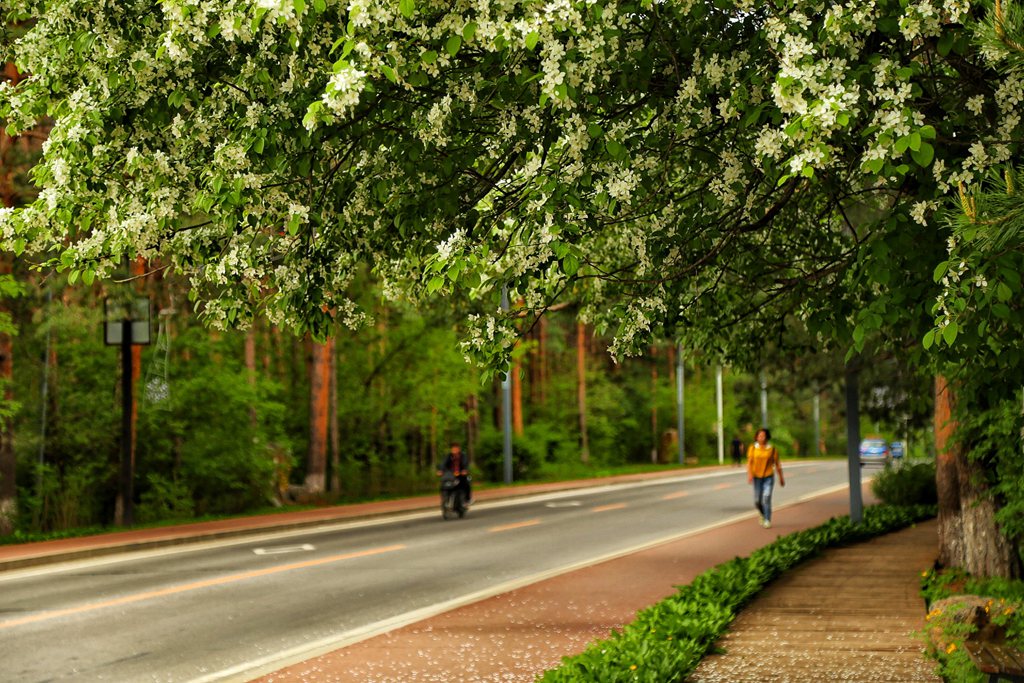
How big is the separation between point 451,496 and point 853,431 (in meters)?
9.62

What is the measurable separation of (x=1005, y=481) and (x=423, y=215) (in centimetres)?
620

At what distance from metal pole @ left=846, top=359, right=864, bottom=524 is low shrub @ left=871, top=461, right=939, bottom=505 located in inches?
219

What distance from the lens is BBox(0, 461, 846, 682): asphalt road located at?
9.50 meters

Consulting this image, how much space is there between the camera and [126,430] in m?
21.6

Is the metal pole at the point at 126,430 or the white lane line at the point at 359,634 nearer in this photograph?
the white lane line at the point at 359,634

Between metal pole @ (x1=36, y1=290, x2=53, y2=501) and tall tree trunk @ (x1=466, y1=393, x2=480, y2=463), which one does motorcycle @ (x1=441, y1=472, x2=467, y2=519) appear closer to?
metal pole @ (x1=36, y1=290, x2=53, y2=501)

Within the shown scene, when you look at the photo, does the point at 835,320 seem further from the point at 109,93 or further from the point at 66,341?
the point at 66,341

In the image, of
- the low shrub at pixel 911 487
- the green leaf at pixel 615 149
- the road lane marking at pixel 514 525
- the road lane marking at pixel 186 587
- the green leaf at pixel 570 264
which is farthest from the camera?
the low shrub at pixel 911 487

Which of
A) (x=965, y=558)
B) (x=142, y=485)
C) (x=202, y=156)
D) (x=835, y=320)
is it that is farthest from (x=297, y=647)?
(x=142, y=485)

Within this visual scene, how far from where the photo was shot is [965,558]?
11664mm

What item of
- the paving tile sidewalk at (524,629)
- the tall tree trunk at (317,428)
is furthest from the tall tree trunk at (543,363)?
the paving tile sidewalk at (524,629)

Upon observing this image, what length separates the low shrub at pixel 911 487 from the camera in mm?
23359

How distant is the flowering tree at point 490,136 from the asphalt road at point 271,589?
12.0 feet

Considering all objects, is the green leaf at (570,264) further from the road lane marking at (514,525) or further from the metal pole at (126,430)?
the metal pole at (126,430)
